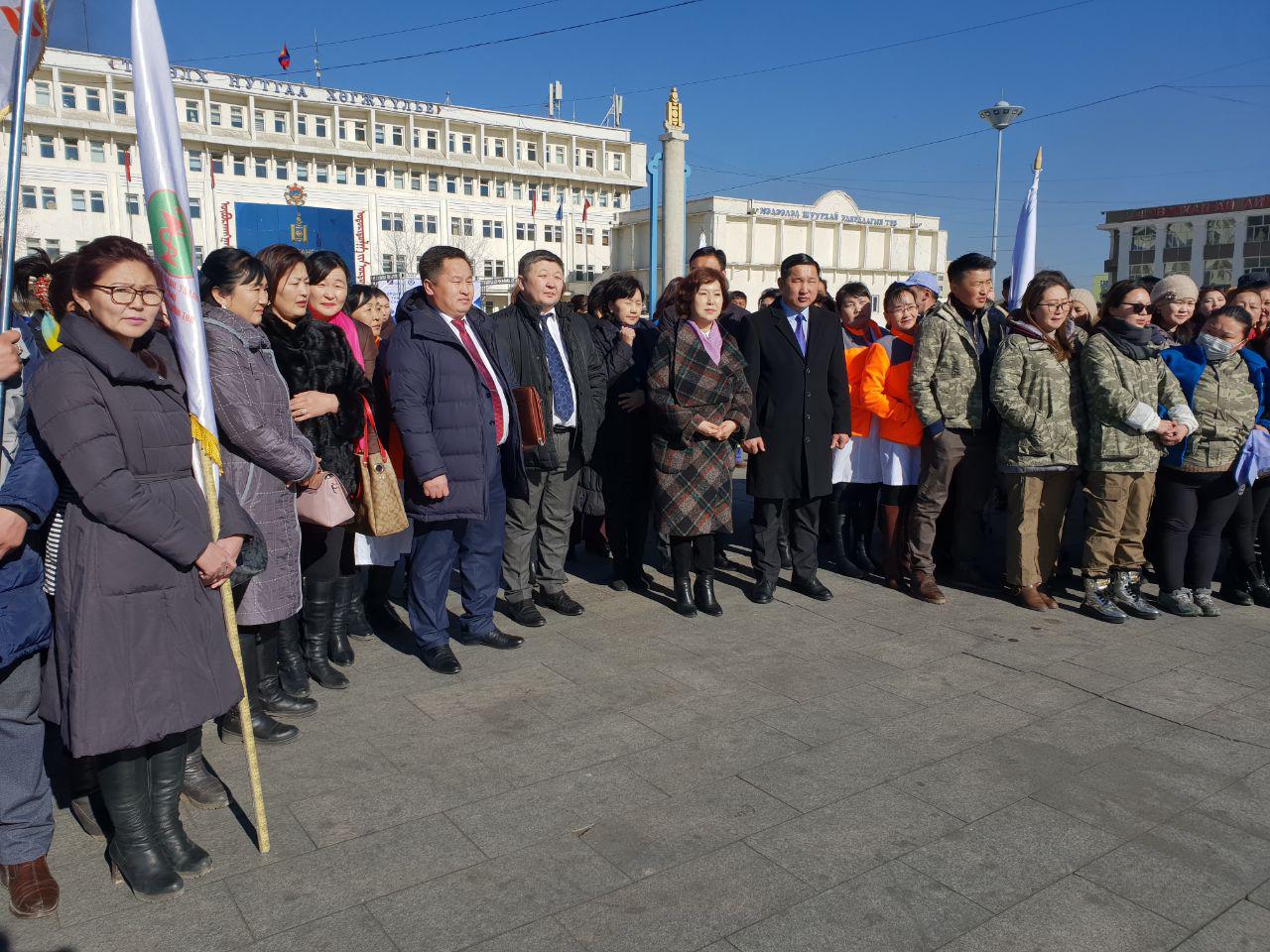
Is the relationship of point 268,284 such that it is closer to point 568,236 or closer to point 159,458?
point 159,458

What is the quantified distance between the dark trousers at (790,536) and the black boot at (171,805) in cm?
374

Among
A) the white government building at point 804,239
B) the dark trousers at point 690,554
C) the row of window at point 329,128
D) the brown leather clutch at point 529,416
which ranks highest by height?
the row of window at point 329,128

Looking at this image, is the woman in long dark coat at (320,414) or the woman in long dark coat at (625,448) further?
the woman in long dark coat at (625,448)

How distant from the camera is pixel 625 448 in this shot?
6078 mm

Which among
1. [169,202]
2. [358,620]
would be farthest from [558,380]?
[169,202]

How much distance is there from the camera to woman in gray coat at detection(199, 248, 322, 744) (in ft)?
11.7

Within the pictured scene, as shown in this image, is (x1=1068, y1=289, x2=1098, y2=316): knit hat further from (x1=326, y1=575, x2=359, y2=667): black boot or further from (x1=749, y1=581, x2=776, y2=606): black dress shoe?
(x1=326, y1=575, x2=359, y2=667): black boot

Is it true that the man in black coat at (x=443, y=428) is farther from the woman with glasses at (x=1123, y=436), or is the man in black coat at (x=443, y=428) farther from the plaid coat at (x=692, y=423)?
the woman with glasses at (x=1123, y=436)

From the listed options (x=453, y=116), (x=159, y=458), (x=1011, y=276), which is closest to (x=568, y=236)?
(x=453, y=116)

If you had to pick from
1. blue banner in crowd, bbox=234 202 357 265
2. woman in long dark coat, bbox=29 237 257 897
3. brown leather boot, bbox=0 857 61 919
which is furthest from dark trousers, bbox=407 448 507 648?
blue banner in crowd, bbox=234 202 357 265

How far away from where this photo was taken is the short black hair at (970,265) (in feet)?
19.1

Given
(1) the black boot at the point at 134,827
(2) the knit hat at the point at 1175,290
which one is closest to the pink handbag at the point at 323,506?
(1) the black boot at the point at 134,827

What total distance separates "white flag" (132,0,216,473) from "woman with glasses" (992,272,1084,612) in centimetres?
439

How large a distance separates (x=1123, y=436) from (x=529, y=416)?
346 centimetres
